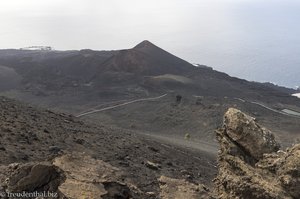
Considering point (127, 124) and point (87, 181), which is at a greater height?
point (87, 181)

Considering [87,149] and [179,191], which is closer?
[179,191]

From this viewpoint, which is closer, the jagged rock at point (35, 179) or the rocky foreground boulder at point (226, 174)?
the rocky foreground boulder at point (226, 174)

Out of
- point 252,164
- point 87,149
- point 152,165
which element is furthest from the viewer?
point 87,149

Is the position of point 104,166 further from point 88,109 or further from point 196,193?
point 88,109

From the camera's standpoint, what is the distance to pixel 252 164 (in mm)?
9898

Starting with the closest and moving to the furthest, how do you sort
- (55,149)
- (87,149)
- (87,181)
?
(87,181)
(55,149)
(87,149)

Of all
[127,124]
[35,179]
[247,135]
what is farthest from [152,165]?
[127,124]

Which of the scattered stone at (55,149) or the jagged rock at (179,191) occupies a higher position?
the jagged rock at (179,191)

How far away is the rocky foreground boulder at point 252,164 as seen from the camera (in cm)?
846

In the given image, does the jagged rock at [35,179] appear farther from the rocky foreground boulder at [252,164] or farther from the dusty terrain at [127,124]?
the rocky foreground boulder at [252,164]

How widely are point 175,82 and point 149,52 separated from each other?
54.8ft

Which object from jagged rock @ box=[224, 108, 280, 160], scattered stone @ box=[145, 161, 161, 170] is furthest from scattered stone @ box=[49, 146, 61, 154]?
jagged rock @ box=[224, 108, 280, 160]

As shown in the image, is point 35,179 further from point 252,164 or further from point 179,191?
point 252,164

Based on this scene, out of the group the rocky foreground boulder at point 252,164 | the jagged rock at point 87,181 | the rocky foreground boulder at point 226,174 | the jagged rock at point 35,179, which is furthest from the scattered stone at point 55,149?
the rocky foreground boulder at point 252,164
